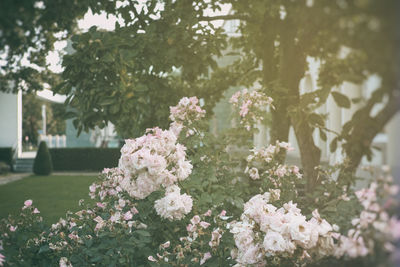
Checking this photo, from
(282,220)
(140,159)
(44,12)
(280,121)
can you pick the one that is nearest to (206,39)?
(280,121)

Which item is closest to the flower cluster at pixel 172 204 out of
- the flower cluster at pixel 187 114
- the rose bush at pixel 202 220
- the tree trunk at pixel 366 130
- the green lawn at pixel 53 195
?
the rose bush at pixel 202 220

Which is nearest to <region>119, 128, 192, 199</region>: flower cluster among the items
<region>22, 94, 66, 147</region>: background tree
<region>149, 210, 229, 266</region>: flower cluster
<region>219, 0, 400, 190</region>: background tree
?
<region>149, 210, 229, 266</region>: flower cluster

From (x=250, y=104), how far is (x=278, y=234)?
172 centimetres

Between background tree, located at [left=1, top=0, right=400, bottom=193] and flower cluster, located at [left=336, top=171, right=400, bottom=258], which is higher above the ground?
background tree, located at [left=1, top=0, right=400, bottom=193]

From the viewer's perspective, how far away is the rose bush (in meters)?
1.19

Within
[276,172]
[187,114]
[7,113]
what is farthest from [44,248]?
[276,172]

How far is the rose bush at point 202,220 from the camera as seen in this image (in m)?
1.19

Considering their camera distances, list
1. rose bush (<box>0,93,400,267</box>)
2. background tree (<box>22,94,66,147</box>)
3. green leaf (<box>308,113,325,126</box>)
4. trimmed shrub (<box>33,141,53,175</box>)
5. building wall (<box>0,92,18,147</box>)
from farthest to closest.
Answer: background tree (<box>22,94,66,147</box>), trimmed shrub (<box>33,141,53,175</box>), building wall (<box>0,92,18,147</box>), green leaf (<box>308,113,325,126</box>), rose bush (<box>0,93,400,267</box>)

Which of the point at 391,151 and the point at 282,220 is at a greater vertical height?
the point at 391,151

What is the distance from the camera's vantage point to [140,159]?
7.11 feet

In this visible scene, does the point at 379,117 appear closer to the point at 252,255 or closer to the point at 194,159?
the point at 252,255

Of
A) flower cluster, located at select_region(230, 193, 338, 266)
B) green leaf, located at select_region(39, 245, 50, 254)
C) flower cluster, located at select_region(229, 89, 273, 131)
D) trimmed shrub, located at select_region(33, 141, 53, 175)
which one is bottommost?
trimmed shrub, located at select_region(33, 141, 53, 175)

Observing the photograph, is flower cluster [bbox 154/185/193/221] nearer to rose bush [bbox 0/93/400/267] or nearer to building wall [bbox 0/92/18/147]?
rose bush [bbox 0/93/400/267]

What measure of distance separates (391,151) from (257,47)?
428 cm
